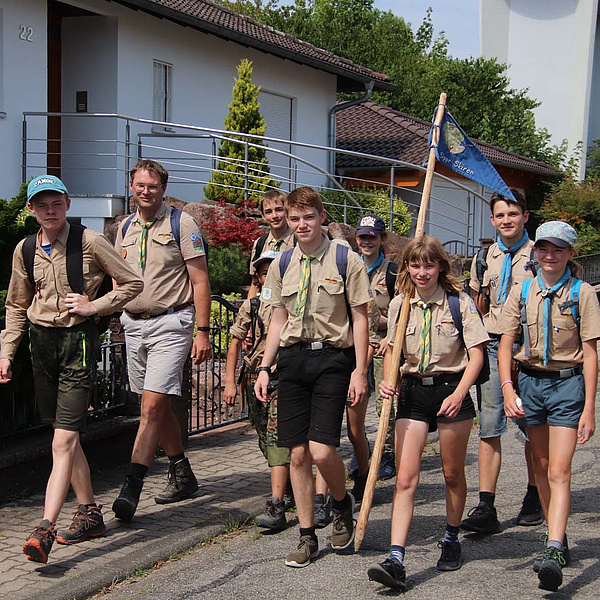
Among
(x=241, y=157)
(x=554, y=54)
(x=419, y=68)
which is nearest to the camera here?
(x=241, y=157)

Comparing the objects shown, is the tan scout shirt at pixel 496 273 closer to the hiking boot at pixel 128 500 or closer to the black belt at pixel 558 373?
the black belt at pixel 558 373

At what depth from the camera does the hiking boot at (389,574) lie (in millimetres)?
4562

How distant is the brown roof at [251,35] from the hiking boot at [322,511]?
11757mm

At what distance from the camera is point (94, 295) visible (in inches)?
217

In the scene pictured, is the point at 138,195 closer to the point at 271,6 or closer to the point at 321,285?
the point at 321,285

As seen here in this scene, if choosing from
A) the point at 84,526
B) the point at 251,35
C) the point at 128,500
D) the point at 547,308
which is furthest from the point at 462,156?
the point at 251,35

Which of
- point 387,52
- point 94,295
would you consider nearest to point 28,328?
point 94,295

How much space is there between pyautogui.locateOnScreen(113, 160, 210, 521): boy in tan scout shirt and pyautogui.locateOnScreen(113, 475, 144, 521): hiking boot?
3cm

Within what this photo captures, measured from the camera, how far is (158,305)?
600 centimetres

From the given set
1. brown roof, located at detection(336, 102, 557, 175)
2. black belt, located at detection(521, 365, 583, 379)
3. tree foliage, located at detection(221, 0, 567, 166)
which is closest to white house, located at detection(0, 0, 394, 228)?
brown roof, located at detection(336, 102, 557, 175)

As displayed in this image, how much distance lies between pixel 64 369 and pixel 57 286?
49 centimetres

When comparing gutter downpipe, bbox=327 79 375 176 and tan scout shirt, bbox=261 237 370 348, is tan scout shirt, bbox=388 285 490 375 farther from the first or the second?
gutter downpipe, bbox=327 79 375 176

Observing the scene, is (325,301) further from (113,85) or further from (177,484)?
(113,85)

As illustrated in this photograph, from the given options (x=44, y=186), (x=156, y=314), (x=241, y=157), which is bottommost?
(x=156, y=314)
